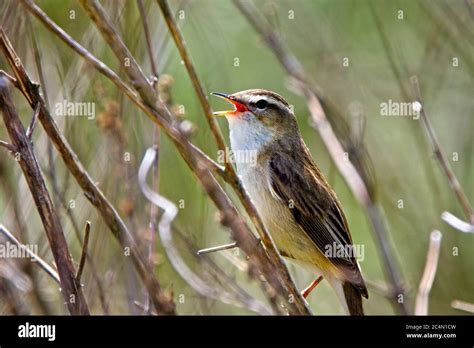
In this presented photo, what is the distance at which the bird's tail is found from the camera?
4.32 meters

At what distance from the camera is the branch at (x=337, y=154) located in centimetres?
327

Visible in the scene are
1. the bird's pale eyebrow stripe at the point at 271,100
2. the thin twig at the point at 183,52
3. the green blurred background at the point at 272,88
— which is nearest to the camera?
the thin twig at the point at 183,52

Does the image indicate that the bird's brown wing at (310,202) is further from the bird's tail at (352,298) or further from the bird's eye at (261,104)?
the bird's eye at (261,104)

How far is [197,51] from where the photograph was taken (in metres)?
4.95

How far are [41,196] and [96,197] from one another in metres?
0.29

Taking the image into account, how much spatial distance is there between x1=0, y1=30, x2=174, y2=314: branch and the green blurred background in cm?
80

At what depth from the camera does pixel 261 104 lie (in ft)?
15.5

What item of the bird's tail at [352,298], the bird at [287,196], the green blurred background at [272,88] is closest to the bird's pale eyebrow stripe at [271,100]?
the bird at [287,196]

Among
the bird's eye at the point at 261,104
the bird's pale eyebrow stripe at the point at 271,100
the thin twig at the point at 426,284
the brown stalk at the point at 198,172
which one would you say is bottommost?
the thin twig at the point at 426,284

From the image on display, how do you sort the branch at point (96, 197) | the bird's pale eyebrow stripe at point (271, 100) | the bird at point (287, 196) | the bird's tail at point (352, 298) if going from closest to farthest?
the branch at point (96, 197), the bird's tail at point (352, 298), the bird at point (287, 196), the bird's pale eyebrow stripe at point (271, 100)

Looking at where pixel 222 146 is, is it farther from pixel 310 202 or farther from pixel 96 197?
pixel 310 202

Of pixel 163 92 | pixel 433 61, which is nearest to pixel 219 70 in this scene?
pixel 163 92
